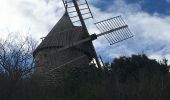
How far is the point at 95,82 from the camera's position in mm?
24719

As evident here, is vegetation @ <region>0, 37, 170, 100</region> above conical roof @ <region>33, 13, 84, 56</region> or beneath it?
beneath

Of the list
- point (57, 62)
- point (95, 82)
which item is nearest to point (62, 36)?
point (57, 62)

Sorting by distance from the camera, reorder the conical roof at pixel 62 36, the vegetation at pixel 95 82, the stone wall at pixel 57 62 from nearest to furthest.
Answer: the vegetation at pixel 95 82
the stone wall at pixel 57 62
the conical roof at pixel 62 36

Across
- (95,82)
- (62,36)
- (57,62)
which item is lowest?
(95,82)

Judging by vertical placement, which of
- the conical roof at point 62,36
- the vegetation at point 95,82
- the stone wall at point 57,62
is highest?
the conical roof at point 62,36

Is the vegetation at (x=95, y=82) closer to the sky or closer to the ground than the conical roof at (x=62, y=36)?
closer to the ground

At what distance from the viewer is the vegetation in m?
21.3

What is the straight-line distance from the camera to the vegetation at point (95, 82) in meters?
21.3

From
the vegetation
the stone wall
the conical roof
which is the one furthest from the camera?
the conical roof

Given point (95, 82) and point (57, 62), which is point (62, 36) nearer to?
point (57, 62)

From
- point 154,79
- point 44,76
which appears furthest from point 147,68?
point 44,76

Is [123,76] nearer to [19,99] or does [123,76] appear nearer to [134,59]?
[134,59]

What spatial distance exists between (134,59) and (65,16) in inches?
206

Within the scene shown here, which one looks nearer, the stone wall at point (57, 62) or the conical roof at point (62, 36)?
the stone wall at point (57, 62)
